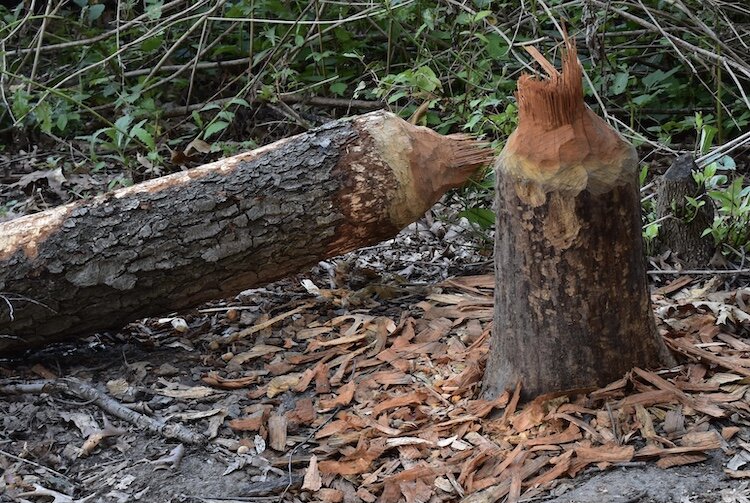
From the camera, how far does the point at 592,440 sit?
2.70 meters

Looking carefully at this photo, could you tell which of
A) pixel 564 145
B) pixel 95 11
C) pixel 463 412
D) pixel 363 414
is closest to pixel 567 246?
pixel 564 145

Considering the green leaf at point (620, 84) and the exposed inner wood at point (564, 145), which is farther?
the green leaf at point (620, 84)

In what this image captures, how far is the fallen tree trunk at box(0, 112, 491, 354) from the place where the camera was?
349cm

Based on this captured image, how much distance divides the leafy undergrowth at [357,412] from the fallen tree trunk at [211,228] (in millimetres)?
255

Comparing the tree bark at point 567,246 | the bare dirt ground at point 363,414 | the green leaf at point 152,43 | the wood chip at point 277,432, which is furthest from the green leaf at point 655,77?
the wood chip at point 277,432

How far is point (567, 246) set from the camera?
266 cm

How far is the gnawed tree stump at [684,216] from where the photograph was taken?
3.94 metres

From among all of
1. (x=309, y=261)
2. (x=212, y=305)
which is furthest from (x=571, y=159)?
(x=212, y=305)

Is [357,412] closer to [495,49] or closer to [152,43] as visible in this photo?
[495,49]

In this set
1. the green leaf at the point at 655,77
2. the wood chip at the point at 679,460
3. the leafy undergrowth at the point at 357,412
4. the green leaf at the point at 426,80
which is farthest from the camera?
the green leaf at the point at 655,77

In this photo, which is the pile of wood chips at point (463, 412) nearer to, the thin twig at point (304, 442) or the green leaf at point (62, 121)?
the thin twig at point (304, 442)

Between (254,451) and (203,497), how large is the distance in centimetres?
27

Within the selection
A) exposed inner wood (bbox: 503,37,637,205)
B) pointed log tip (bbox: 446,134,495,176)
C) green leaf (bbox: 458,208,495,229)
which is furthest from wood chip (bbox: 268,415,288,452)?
green leaf (bbox: 458,208,495,229)

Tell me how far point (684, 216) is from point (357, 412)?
186 centimetres
